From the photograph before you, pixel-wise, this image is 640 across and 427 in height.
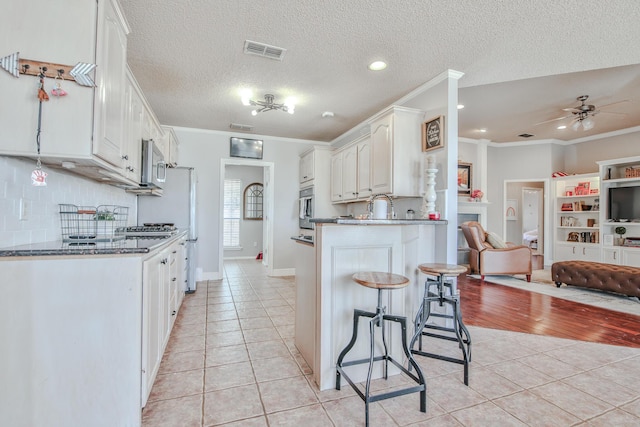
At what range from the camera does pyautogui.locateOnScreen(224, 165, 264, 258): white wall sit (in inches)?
311

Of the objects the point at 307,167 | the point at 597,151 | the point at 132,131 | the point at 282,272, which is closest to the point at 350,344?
the point at 132,131

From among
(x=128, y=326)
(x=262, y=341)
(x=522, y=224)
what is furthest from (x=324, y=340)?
(x=522, y=224)

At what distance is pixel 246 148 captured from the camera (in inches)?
217

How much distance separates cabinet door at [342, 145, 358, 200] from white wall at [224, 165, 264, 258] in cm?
373

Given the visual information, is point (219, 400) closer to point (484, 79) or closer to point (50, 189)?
point (50, 189)

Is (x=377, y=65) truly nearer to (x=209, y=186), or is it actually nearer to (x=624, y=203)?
(x=209, y=186)

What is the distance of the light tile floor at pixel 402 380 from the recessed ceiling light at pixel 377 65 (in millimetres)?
2613

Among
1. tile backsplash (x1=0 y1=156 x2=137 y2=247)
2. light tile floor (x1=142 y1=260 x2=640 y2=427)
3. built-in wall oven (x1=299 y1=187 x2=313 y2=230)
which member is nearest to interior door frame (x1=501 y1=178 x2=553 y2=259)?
built-in wall oven (x1=299 y1=187 x2=313 y2=230)

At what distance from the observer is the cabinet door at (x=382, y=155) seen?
3.45m

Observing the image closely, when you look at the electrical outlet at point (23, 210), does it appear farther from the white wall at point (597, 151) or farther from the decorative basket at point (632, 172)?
the white wall at point (597, 151)

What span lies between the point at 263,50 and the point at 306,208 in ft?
9.97

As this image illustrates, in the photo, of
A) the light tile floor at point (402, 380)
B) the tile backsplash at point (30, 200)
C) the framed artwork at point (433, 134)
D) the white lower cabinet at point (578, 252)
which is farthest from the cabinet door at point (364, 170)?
the white lower cabinet at point (578, 252)

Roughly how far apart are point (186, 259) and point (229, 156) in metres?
2.10

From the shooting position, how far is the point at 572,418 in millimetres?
1694
